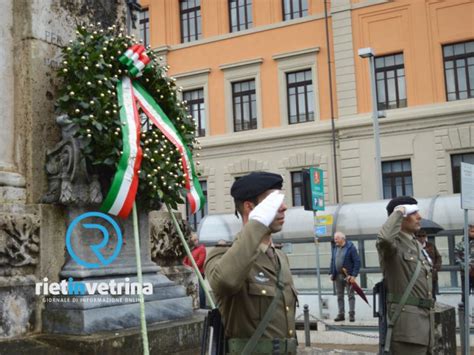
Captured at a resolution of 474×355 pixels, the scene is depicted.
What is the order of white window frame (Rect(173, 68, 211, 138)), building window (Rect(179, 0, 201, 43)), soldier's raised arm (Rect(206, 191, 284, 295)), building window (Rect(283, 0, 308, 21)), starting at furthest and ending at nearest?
building window (Rect(179, 0, 201, 43)), white window frame (Rect(173, 68, 211, 138)), building window (Rect(283, 0, 308, 21)), soldier's raised arm (Rect(206, 191, 284, 295))

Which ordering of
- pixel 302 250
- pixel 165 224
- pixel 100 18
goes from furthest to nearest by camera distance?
pixel 302 250
pixel 165 224
pixel 100 18

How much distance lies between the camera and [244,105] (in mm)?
29000

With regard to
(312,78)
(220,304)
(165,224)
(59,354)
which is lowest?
(59,354)

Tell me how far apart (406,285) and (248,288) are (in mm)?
2541

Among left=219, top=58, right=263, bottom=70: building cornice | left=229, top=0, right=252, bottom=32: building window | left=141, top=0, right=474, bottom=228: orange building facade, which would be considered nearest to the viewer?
left=141, top=0, right=474, bottom=228: orange building facade

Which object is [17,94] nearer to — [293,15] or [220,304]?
[220,304]

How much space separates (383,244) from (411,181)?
2023cm

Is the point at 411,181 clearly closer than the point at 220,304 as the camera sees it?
No

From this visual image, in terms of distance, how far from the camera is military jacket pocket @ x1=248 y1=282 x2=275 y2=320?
326 centimetres

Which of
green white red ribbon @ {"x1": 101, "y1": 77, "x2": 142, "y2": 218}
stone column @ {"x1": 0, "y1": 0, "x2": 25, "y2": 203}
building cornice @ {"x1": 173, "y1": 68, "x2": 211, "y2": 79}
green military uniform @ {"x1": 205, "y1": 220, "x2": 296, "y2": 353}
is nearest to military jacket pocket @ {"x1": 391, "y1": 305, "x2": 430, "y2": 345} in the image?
green military uniform @ {"x1": 205, "y1": 220, "x2": 296, "y2": 353}

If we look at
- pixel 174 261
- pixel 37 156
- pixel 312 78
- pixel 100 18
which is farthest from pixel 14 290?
pixel 312 78

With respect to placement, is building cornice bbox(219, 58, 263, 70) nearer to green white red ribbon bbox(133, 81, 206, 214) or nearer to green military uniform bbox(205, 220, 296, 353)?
green white red ribbon bbox(133, 81, 206, 214)

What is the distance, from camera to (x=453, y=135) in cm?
2419

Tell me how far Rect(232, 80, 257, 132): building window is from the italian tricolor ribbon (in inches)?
907
